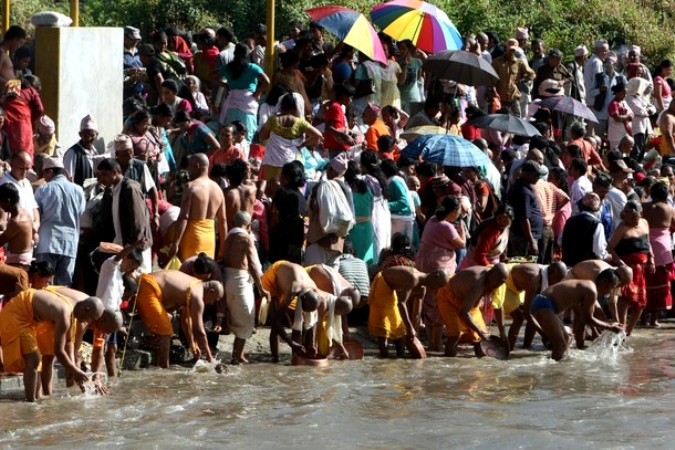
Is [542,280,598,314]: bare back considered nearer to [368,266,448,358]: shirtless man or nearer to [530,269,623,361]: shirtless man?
[530,269,623,361]: shirtless man

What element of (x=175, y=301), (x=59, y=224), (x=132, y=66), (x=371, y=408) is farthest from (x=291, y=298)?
(x=132, y=66)

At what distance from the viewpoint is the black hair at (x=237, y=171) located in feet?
47.7

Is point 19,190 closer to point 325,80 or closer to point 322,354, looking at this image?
point 322,354

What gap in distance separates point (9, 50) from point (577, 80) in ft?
30.7

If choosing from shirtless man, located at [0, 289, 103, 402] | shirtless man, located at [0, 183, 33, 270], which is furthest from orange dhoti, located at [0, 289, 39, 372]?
shirtless man, located at [0, 183, 33, 270]

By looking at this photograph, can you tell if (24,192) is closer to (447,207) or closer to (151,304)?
(151,304)

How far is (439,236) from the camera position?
15180mm

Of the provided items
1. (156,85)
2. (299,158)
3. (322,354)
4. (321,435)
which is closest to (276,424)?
(321,435)

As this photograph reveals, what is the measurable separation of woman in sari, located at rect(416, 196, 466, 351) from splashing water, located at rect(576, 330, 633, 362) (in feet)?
4.70

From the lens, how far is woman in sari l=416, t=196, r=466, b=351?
15109 mm

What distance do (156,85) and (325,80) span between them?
2.11 meters

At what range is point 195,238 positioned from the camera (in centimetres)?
1413

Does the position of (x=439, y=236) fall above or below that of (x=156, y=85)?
below

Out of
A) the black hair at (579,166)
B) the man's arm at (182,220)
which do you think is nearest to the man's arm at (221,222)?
the man's arm at (182,220)
